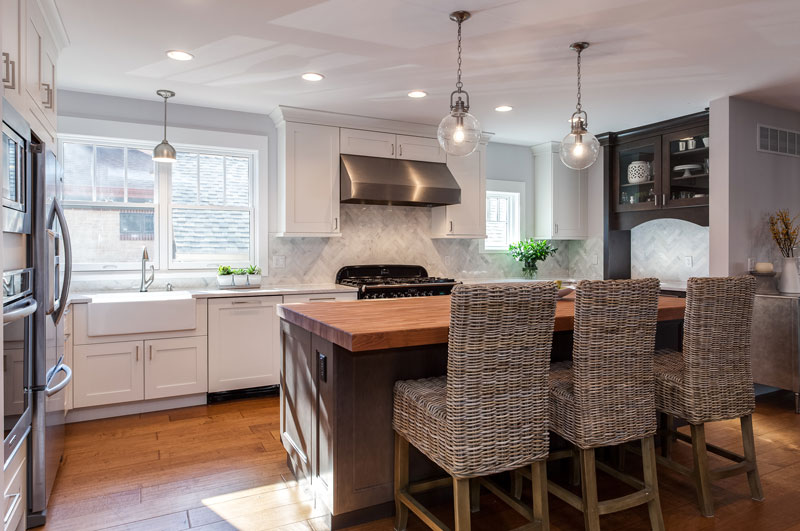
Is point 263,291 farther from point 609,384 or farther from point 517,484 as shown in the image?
point 609,384

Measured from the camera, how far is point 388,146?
4.97m

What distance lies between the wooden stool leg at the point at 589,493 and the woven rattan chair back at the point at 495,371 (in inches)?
12.1

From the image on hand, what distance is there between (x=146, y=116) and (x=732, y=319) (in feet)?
14.6

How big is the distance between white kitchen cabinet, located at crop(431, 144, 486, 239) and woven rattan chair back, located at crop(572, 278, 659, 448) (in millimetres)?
3286

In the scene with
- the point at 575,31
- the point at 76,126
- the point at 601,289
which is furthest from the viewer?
the point at 76,126

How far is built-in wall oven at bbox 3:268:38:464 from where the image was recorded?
72.4 inches

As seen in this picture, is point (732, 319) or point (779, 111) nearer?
point (732, 319)

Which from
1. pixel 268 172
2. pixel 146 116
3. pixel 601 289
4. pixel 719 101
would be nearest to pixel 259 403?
pixel 268 172

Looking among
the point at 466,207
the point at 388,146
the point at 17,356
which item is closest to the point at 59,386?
the point at 17,356

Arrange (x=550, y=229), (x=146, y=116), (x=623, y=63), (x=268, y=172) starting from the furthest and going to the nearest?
(x=550, y=229) < (x=268, y=172) < (x=146, y=116) < (x=623, y=63)

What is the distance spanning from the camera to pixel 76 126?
408cm

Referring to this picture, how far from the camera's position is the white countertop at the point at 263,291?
3875 mm

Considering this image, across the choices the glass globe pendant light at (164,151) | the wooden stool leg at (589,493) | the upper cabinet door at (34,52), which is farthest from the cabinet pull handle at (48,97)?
the wooden stool leg at (589,493)

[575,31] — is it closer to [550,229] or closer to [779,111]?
[779,111]
